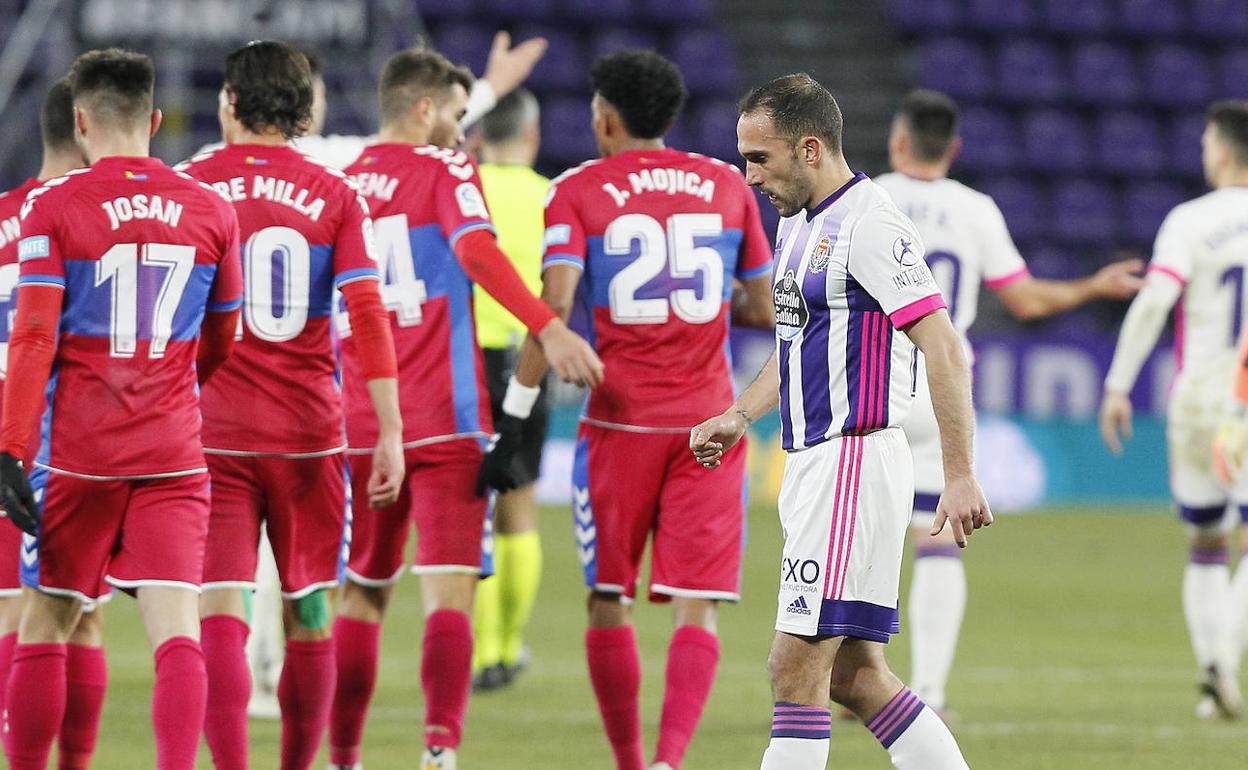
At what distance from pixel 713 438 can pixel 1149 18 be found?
60.7ft

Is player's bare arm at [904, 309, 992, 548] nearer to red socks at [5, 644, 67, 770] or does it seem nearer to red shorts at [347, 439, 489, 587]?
red shorts at [347, 439, 489, 587]

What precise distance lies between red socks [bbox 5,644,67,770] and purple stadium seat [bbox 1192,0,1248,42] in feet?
63.4

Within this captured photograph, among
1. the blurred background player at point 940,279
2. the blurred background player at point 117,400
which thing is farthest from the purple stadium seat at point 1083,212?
the blurred background player at point 117,400

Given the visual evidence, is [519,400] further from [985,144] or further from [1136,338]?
[985,144]

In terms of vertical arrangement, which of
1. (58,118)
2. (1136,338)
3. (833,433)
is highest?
(58,118)

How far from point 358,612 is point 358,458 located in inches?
19.3

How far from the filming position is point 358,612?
19.4 feet

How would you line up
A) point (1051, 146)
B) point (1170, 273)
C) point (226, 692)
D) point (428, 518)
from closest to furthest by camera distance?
point (226, 692), point (428, 518), point (1170, 273), point (1051, 146)

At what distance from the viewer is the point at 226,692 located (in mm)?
5074

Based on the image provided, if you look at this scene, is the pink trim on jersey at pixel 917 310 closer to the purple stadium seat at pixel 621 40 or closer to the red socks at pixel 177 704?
the red socks at pixel 177 704

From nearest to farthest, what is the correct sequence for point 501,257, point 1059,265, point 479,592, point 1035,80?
1. point 501,257
2. point 479,592
3. point 1059,265
4. point 1035,80

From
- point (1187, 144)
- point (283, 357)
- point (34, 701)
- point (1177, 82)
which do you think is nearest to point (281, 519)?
point (283, 357)

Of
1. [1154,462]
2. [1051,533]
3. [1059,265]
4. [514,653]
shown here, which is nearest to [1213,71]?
A: [1059,265]

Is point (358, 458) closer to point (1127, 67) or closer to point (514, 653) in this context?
point (514, 653)
